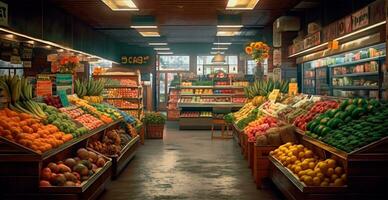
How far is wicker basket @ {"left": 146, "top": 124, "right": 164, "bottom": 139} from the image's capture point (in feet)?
48.3

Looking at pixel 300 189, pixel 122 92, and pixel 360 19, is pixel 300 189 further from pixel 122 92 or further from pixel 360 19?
pixel 122 92

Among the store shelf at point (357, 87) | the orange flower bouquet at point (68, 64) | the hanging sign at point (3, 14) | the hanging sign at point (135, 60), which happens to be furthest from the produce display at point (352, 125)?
the hanging sign at point (135, 60)

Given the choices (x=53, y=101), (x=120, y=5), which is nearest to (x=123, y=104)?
(x=120, y=5)

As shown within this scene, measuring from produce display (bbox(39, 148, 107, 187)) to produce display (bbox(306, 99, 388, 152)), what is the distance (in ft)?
9.75

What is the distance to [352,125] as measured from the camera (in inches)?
232

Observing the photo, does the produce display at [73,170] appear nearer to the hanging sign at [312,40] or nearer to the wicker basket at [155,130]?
the hanging sign at [312,40]

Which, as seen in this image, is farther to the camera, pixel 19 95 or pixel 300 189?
pixel 19 95

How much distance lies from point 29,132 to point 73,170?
775 millimetres

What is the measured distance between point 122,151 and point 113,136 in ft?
1.51

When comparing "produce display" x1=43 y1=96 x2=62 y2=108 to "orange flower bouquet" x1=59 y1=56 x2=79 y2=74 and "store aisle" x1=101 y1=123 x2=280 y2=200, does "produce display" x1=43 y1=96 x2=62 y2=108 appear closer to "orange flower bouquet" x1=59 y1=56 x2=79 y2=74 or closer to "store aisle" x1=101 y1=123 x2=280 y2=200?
"store aisle" x1=101 y1=123 x2=280 y2=200

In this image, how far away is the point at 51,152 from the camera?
5.60m

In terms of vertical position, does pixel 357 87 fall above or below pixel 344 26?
below

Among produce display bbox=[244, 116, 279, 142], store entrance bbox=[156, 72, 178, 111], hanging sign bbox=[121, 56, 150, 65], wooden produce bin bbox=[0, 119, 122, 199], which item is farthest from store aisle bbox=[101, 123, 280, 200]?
store entrance bbox=[156, 72, 178, 111]

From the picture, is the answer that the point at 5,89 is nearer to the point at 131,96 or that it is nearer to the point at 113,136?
the point at 113,136
